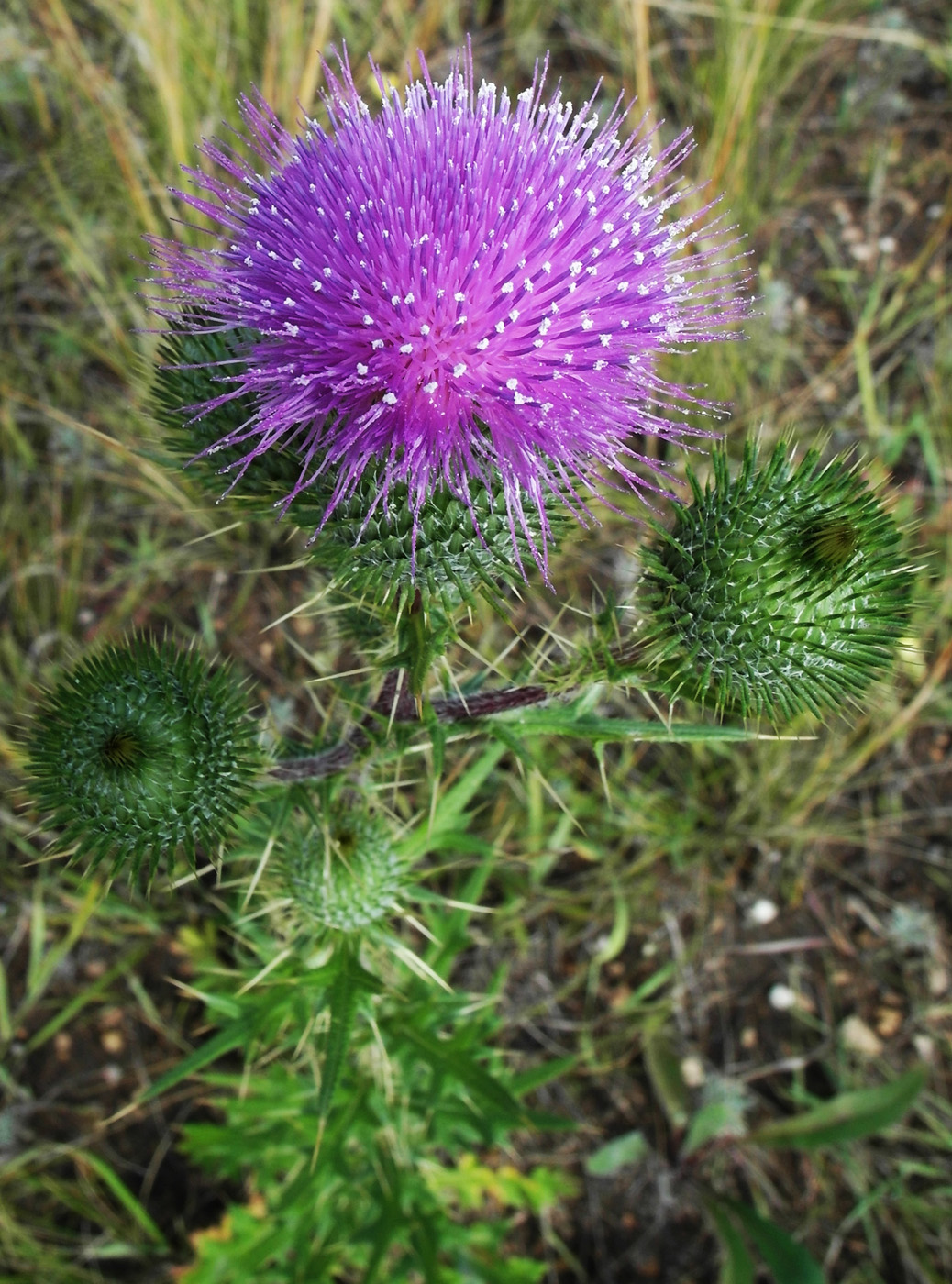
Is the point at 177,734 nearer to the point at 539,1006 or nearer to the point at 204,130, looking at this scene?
the point at 539,1006

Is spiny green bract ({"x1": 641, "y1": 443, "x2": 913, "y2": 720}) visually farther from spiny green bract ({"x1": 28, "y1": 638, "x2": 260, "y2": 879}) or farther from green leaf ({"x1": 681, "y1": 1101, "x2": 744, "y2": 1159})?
green leaf ({"x1": 681, "y1": 1101, "x2": 744, "y2": 1159})

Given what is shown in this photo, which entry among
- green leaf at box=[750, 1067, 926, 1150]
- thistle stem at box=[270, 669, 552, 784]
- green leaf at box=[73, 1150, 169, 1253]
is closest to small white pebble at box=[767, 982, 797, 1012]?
green leaf at box=[750, 1067, 926, 1150]

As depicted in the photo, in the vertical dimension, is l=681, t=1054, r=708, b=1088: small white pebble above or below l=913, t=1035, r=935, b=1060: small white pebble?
below

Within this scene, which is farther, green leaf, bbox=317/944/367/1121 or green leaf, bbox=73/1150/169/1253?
green leaf, bbox=73/1150/169/1253

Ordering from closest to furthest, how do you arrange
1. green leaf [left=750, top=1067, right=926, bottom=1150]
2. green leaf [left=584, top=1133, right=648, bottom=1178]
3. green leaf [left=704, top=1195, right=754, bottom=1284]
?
green leaf [left=704, top=1195, right=754, bottom=1284], green leaf [left=750, top=1067, right=926, bottom=1150], green leaf [left=584, top=1133, right=648, bottom=1178]

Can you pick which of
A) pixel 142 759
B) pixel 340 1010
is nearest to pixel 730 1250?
pixel 340 1010

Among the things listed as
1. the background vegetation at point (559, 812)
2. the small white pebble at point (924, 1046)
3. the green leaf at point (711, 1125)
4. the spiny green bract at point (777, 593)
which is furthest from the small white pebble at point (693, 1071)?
the spiny green bract at point (777, 593)

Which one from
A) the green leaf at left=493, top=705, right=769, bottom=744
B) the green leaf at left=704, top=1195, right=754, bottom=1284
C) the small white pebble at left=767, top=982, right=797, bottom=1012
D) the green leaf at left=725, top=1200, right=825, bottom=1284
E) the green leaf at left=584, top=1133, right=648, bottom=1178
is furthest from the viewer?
the small white pebble at left=767, top=982, right=797, bottom=1012

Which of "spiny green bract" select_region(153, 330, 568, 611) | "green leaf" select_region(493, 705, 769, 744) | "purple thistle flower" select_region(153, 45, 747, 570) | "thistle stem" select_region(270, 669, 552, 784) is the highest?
"purple thistle flower" select_region(153, 45, 747, 570)
